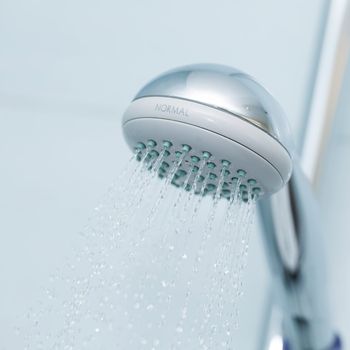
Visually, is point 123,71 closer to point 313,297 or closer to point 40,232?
point 40,232

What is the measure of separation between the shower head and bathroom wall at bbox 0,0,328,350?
10.8 inches

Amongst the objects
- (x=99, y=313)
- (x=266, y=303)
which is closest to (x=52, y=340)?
(x=99, y=313)

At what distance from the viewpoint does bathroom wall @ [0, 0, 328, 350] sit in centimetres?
64

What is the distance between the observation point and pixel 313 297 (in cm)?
44

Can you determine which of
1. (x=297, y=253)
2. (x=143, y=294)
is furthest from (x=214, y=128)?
(x=143, y=294)

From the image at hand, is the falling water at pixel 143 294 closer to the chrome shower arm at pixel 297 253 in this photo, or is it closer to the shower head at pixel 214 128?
the chrome shower arm at pixel 297 253

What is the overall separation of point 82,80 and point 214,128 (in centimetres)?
36

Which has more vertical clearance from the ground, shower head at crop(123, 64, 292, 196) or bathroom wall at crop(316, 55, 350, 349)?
bathroom wall at crop(316, 55, 350, 349)

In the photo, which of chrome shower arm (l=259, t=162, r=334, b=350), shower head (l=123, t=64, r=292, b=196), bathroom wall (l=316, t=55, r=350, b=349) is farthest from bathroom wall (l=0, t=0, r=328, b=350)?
shower head (l=123, t=64, r=292, b=196)

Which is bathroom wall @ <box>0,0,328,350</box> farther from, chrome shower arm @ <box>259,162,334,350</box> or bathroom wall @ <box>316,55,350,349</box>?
chrome shower arm @ <box>259,162,334,350</box>

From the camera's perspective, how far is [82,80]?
0.67m

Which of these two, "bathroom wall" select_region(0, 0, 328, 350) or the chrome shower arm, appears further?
"bathroom wall" select_region(0, 0, 328, 350)

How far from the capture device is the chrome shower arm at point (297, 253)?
15.4 inches

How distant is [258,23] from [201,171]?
339 millimetres
